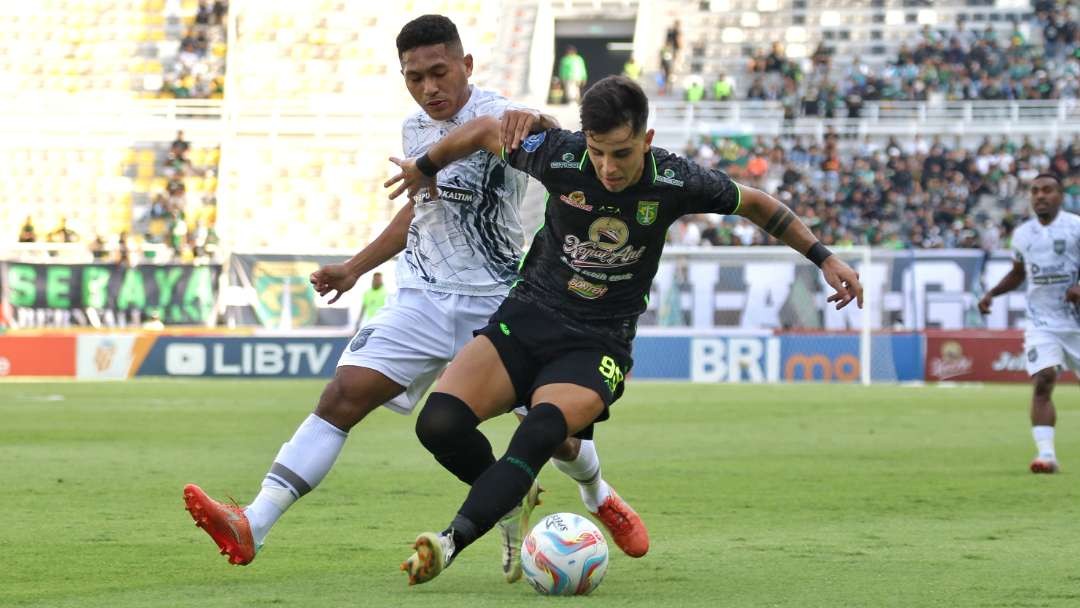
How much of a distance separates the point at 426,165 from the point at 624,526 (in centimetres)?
174

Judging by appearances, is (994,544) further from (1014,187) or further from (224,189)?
(224,189)

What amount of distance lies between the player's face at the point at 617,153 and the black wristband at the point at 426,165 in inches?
29.9

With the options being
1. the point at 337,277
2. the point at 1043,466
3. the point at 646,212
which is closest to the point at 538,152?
the point at 646,212

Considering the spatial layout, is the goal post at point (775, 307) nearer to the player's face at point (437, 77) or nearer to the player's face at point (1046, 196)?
the player's face at point (1046, 196)

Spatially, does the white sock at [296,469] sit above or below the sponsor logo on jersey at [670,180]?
below

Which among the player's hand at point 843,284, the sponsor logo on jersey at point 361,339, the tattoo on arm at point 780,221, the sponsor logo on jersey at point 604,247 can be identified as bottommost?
the sponsor logo on jersey at point 361,339

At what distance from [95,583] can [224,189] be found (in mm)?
33790

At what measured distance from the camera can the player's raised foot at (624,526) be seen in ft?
22.8

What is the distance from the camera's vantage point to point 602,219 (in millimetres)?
6309

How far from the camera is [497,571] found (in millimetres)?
6789

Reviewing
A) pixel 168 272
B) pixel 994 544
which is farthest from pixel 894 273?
pixel 994 544

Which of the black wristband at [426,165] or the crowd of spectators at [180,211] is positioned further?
the crowd of spectators at [180,211]

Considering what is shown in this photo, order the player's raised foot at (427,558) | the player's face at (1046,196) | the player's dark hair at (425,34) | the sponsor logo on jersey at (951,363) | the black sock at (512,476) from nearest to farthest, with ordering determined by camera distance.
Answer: the player's raised foot at (427,558) → the black sock at (512,476) → the player's dark hair at (425,34) → the player's face at (1046,196) → the sponsor logo on jersey at (951,363)

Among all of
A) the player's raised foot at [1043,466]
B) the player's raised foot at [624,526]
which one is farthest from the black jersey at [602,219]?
the player's raised foot at [1043,466]
